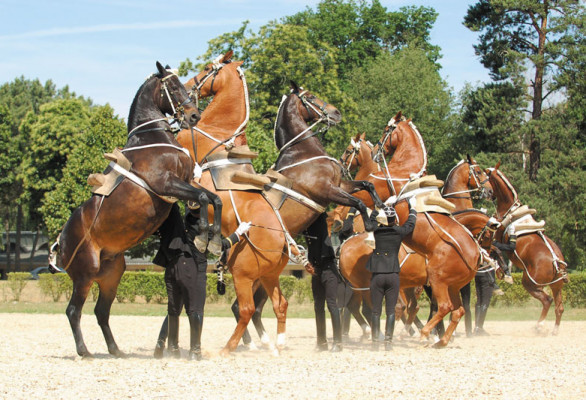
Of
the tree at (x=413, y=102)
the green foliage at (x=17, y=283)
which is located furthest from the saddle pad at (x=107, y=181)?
the tree at (x=413, y=102)

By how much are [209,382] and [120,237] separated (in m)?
2.62

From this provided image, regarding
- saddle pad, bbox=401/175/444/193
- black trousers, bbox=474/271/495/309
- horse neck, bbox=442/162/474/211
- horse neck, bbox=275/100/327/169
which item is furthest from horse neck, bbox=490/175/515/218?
horse neck, bbox=275/100/327/169

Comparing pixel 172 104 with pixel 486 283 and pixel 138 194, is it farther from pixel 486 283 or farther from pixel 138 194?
pixel 486 283

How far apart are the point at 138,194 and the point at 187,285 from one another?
140 centimetres

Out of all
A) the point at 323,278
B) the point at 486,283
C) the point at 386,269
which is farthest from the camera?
the point at 486,283

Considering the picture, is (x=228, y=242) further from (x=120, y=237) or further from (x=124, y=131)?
(x=124, y=131)

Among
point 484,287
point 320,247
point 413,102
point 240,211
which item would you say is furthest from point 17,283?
point 413,102

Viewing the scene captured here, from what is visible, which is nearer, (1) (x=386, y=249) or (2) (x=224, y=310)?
(1) (x=386, y=249)

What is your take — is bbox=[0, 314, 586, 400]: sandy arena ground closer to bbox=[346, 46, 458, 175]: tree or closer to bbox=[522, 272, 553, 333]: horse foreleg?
bbox=[522, 272, 553, 333]: horse foreleg

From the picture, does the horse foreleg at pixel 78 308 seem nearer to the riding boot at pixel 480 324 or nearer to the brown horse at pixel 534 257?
the riding boot at pixel 480 324

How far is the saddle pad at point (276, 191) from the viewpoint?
1055 cm

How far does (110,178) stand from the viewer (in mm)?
9305

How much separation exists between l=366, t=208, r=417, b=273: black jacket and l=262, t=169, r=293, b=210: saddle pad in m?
1.55

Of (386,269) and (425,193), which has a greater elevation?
(425,193)
